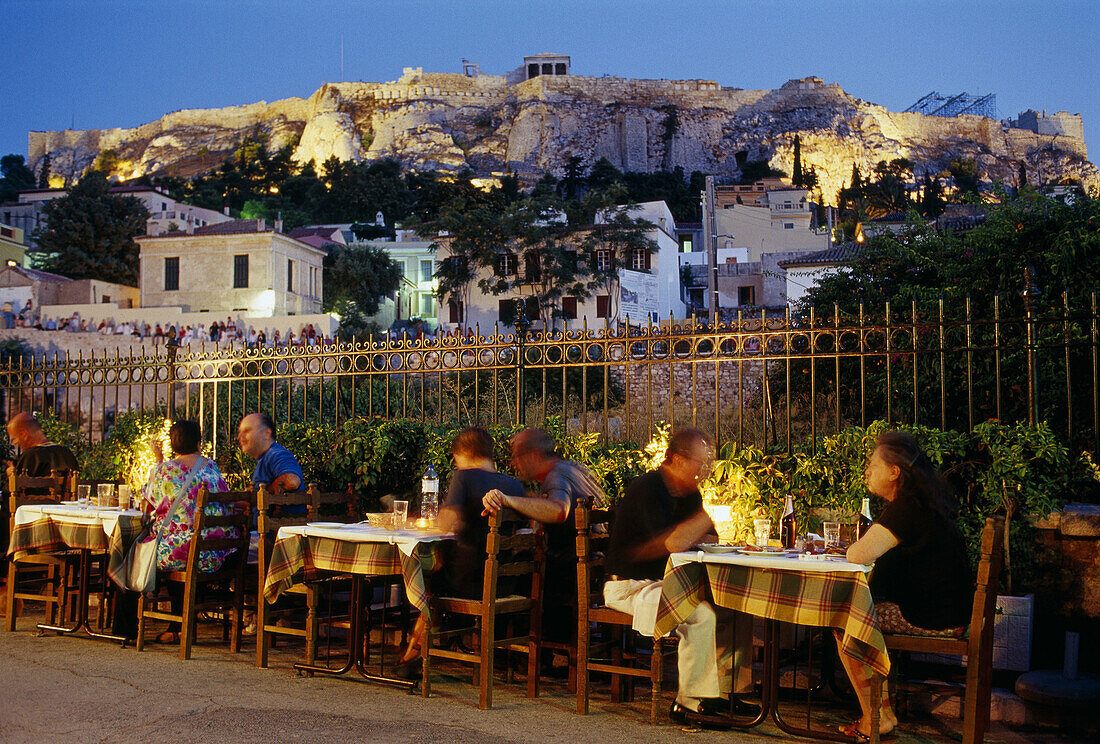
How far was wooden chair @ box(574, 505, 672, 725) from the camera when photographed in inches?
186

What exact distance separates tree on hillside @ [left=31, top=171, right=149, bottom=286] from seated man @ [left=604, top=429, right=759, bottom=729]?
5319 centimetres

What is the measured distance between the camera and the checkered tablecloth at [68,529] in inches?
257

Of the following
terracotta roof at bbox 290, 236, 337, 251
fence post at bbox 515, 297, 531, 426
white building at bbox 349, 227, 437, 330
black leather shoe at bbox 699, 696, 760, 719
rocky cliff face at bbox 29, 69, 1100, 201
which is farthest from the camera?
rocky cliff face at bbox 29, 69, 1100, 201

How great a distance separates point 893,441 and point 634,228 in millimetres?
39180

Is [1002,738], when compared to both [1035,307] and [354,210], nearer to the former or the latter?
[1035,307]

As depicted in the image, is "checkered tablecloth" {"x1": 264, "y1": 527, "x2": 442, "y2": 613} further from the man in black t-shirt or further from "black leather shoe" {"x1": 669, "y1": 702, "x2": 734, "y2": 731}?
the man in black t-shirt

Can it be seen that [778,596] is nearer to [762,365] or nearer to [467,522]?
[467,522]

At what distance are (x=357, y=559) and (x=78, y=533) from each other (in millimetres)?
2735

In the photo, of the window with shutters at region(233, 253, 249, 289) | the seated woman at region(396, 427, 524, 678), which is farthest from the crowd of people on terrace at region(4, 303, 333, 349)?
the seated woman at region(396, 427, 524, 678)

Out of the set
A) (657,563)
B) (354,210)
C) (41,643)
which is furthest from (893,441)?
(354,210)

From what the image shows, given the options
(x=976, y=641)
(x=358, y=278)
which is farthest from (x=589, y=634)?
(x=358, y=278)

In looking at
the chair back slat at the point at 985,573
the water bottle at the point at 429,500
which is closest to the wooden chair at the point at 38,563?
the water bottle at the point at 429,500

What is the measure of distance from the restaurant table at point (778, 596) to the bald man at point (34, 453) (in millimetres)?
5956

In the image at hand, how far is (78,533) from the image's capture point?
6.83m
